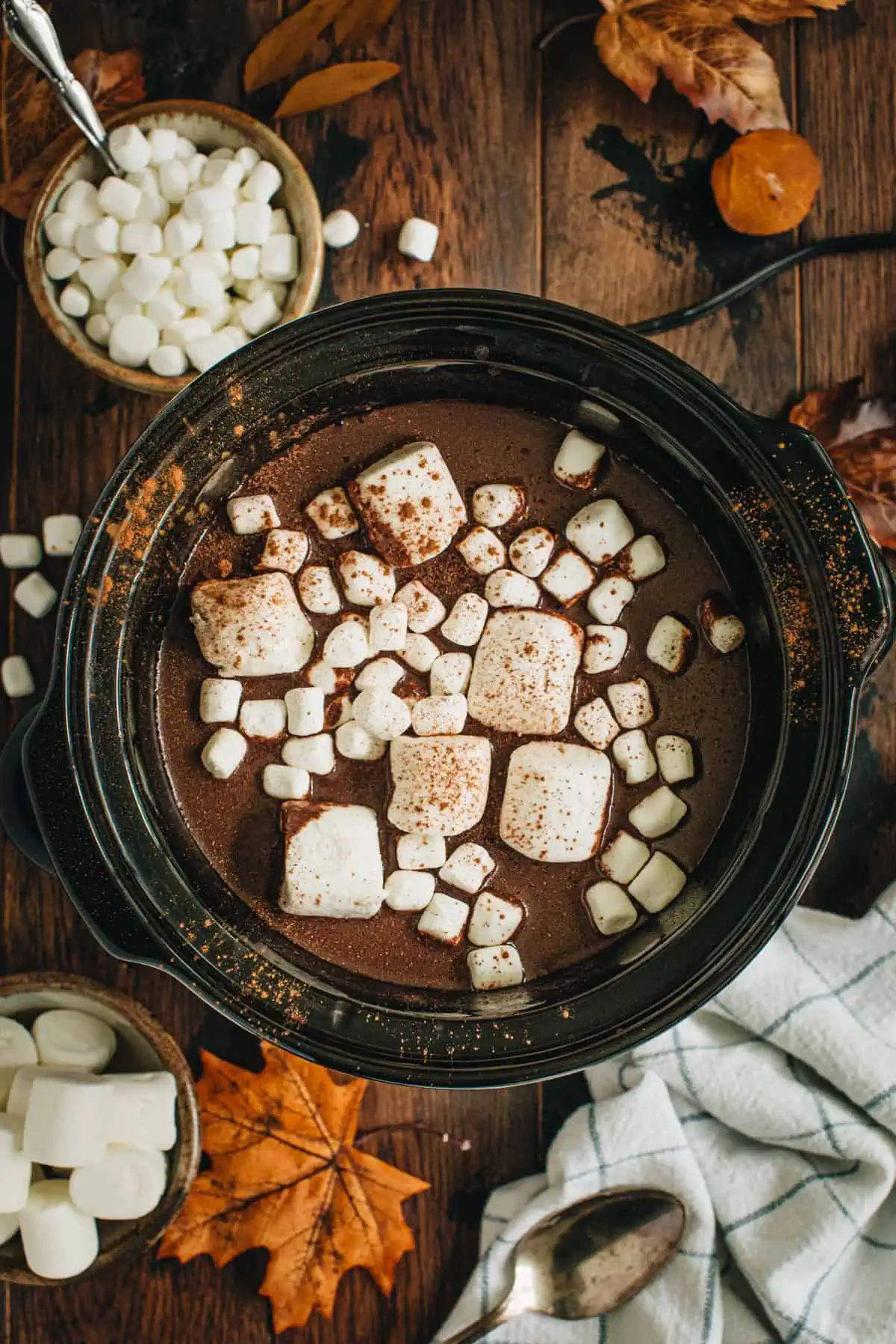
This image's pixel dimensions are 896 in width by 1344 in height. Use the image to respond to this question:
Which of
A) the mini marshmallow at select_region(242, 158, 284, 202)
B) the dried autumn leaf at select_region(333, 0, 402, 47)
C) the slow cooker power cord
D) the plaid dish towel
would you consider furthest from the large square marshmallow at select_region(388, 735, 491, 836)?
the dried autumn leaf at select_region(333, 0, 402, 47)

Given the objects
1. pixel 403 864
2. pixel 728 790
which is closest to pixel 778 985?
pixel 728 790

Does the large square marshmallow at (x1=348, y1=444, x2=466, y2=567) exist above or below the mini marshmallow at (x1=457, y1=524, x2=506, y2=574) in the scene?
above

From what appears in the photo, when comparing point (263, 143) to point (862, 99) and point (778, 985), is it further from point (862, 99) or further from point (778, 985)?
point (778, 985)

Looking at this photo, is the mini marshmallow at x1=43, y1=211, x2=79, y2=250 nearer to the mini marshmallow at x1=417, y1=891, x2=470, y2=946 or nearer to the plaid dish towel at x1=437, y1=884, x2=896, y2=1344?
the mini marshmallow at x1=417, y1=891, x2=470, y2=946

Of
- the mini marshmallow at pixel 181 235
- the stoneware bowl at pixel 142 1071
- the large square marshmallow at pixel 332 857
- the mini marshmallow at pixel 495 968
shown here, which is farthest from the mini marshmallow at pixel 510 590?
the stoneware bowl at pixel 142 1071

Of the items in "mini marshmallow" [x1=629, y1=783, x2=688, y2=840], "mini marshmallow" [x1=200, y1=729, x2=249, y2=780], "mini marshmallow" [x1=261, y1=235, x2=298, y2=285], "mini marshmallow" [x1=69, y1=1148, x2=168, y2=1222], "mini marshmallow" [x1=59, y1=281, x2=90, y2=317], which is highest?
"mini marshmallow" [x1=261, y1=235, x2=298, y2=285]

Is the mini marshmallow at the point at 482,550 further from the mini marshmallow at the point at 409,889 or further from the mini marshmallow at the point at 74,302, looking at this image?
the mini marshmallow at the point at 74,302

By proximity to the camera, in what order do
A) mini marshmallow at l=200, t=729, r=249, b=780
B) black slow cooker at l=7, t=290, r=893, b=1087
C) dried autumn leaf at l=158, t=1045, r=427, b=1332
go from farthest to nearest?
1. dried autumn leaf at l=158, t=1045, r=427, b=1332
2. mini marshmallow at l=200, t=729, r=249, b=780
3. black slow cooker at l=7, t=290, r=893, b=1087
